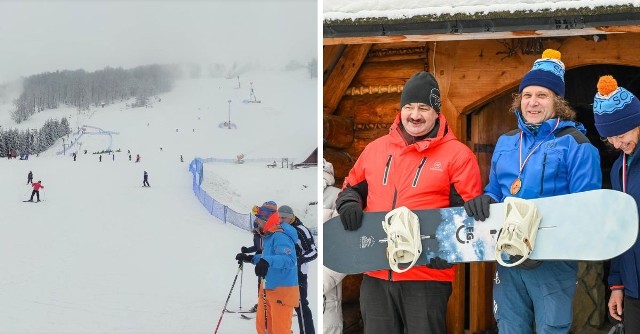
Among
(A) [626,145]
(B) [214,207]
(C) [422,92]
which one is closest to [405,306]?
(C) [422,92]

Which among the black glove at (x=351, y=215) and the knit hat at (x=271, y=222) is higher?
the black glove at (x=351, y=215)

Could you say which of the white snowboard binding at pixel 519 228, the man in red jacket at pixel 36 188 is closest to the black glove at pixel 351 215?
the white snowboard binding at pixel 519 228

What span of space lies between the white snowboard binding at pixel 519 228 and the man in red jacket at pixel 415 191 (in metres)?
0.22

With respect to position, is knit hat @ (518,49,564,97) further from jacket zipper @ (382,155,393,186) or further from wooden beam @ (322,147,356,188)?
wooden beam @ (322,147,356,188)

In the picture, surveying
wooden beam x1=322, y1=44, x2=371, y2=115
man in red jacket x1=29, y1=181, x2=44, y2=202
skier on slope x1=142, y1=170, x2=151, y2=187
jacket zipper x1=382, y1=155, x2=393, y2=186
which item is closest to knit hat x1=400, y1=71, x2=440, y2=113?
jacket zipper x1=382, y1=155, x2=393, y2=186

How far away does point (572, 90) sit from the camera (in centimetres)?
378

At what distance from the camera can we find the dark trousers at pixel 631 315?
219 cm

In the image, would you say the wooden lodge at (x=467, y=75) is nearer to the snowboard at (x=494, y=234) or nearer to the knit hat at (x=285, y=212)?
the knit hat at (x=285, y=212)

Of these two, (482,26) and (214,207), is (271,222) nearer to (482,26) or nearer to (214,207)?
(482,26)

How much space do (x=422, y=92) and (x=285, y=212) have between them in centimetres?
148

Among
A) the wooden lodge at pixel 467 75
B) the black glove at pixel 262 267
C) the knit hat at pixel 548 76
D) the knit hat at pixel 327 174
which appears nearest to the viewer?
the knit hat at pixel 548 76

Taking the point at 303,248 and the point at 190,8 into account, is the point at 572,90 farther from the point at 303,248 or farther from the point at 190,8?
the point at 190,8

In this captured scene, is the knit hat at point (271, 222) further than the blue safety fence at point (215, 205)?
No

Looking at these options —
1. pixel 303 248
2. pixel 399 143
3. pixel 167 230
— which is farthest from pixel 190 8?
pixel 399 143
